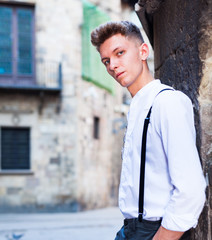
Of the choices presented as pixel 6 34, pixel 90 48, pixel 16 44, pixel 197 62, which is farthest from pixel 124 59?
pixel 90 48

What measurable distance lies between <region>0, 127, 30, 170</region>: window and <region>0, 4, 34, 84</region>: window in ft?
5.51

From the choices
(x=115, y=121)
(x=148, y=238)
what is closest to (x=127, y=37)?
(x=148, y=238)

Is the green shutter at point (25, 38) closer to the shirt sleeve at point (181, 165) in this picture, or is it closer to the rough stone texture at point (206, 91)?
the rough stone texture at point (206, 91)

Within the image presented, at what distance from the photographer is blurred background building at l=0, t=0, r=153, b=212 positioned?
42.1ft

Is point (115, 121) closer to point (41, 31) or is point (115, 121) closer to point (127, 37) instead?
point (41, 31)

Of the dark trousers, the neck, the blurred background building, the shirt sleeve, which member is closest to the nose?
the neck

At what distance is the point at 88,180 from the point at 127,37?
1275 cm

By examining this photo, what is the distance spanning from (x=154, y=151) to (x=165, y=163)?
0.18 ft

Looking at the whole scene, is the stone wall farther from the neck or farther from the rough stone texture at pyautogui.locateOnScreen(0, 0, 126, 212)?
the rough stone texture at pyautogui.locateOnScreen(0, 0, 126, 212)

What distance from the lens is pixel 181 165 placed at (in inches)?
48.5

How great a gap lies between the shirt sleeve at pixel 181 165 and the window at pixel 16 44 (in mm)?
12279

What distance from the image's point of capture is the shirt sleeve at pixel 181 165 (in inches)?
47.3

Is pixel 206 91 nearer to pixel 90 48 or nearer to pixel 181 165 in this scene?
pixel 181 165

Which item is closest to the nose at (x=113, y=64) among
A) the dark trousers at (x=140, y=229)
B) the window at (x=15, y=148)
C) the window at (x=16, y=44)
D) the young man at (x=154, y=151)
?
the young man at (x=154, y=151)
